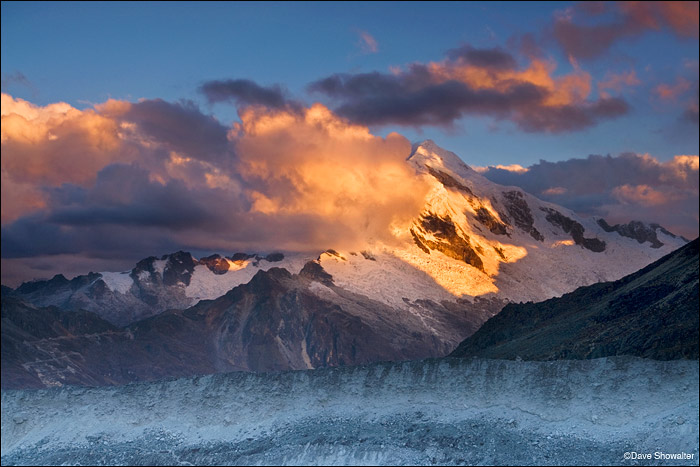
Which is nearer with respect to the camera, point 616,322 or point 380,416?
point 380,416

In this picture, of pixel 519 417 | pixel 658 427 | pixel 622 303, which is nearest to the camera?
pixel 658 427

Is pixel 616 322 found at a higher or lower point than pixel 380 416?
higher

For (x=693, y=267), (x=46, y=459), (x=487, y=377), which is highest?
(x=693, y=267)

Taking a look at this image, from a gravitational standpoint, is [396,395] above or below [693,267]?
below

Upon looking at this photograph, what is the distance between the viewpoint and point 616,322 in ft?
414

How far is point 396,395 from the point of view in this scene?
82312mm

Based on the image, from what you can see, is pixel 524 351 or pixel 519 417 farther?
pixel 524 351

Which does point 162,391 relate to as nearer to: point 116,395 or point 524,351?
point 116,395

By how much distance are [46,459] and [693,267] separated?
317ft

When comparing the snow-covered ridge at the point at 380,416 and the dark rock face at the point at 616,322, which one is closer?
the snow-covered ridge at the point at 380,416

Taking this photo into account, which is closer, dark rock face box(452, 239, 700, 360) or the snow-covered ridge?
the snow-covered ridge

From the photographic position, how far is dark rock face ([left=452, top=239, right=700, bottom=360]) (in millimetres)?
98062

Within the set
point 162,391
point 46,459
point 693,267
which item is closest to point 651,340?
point 693,267

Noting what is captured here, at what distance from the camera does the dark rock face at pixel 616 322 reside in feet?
322
